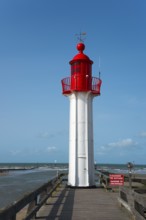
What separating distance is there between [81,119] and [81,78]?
7.50ft

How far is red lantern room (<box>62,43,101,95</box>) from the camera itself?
61.2 ft

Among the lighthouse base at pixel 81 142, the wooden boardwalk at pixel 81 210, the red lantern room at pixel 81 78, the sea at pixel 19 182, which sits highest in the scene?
the red lantern room at pixel 81 78

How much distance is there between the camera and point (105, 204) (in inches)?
476

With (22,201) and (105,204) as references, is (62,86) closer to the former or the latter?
(105,204)

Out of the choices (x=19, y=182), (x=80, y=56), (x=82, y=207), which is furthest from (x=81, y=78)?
(x=19, y=182)


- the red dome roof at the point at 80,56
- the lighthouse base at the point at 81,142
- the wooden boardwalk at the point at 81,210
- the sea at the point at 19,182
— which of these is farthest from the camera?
the sea at the point at 19,182

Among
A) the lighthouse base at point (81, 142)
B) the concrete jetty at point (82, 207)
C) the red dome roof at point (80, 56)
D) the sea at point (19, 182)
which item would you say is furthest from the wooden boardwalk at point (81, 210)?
the red dome roof at point (80, 56)

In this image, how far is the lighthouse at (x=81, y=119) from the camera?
18141 millimetres

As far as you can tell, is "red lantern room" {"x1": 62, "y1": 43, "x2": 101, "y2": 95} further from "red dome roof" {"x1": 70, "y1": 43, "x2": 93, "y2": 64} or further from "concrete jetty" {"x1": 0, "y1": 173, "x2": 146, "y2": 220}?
"concrete jetty" {"x1": 0, "y1": 173, "x2": 146, "y2": 220}

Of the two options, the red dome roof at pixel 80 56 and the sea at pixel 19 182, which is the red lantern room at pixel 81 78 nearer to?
the red dome roof at pixel 80 56

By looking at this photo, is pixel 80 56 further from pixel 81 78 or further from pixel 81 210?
pixel 81 210

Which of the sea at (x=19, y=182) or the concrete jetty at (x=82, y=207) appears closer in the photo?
the concrete jetty at (x=82, y=207)

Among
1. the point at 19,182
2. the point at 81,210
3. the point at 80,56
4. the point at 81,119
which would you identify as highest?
the point at 80,56

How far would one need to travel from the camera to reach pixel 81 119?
18.5 metres
